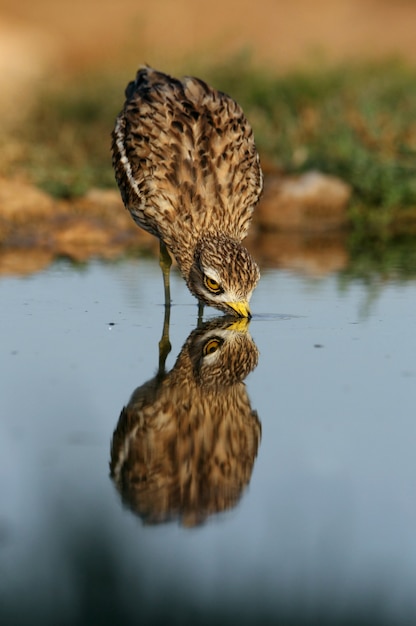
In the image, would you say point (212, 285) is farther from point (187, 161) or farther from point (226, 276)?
point (187, 161)

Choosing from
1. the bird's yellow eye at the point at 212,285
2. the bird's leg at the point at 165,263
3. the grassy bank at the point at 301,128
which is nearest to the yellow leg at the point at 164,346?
the bird's yellow eye at the point at 212,285

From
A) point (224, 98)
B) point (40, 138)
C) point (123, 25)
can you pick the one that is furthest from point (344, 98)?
point (224, 98)

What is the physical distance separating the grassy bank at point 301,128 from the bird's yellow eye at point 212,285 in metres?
6.29

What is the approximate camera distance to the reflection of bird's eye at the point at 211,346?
759cm

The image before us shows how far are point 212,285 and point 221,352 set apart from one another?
998 millimetres

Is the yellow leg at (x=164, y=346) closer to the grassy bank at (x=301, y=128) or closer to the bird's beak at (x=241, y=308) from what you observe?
the bird's beak at (x=241, y=308)

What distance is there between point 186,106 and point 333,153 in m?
6.92

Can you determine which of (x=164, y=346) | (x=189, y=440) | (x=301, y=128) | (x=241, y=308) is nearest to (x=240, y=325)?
(x=241, y=308)

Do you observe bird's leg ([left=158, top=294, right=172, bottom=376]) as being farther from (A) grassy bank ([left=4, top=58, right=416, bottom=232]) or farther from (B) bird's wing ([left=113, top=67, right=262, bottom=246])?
(A) grassy bank ([left=4, top=58, right=416, bottom=232])

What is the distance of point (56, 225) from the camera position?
13.7 metres

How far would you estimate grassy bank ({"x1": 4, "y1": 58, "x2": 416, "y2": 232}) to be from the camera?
601 inches

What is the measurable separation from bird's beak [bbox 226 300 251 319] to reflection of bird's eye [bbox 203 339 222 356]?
1.55ft

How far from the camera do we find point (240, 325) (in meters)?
8.33

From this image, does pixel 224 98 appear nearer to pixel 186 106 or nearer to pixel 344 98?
pixel 186 106
